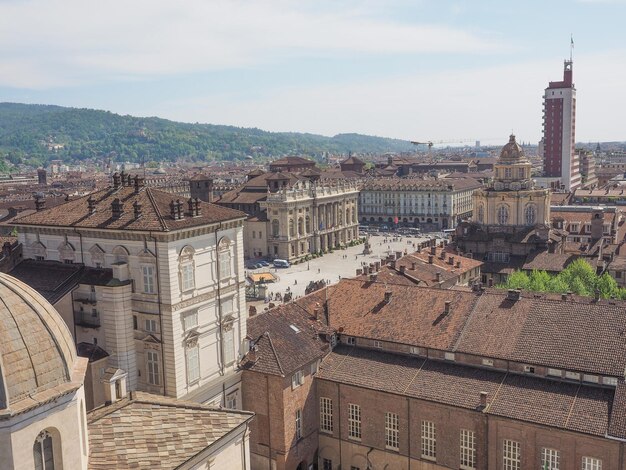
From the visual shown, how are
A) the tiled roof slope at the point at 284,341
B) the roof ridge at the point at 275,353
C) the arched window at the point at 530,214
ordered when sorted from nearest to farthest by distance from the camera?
the roof ridge at the point at 275,353 → the tiled roof slope at the point at 284,341 → the arched window at the point at 530,214

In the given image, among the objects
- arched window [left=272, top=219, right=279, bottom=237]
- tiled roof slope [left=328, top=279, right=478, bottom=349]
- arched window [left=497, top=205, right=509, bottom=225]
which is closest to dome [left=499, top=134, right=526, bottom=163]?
arched window [left=497, top=205, right=509, bottom=225]

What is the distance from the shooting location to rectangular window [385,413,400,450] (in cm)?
4900

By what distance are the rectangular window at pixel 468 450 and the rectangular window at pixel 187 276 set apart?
22237 millimetres

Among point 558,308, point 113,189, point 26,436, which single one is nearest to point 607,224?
point 558,308

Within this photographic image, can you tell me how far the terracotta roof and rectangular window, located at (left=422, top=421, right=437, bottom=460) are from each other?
57.1 feet

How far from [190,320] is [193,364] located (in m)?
3.38

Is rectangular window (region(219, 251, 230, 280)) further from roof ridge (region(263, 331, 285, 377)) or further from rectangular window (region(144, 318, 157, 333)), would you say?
rectangular window (region(144, 318, 157, 333))

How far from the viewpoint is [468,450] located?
1802 inches

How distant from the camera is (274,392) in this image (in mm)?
49500

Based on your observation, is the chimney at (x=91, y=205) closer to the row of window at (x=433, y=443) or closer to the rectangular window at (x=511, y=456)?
the row of window at (x=433, y=443)

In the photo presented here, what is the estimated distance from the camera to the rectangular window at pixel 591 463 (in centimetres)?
4084

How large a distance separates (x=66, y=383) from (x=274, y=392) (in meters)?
26.1

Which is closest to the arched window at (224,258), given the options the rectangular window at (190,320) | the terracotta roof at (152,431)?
the rectangular window at (190,320)

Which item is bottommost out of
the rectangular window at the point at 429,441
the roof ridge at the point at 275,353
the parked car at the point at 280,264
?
the parked car at the point at 280,264
